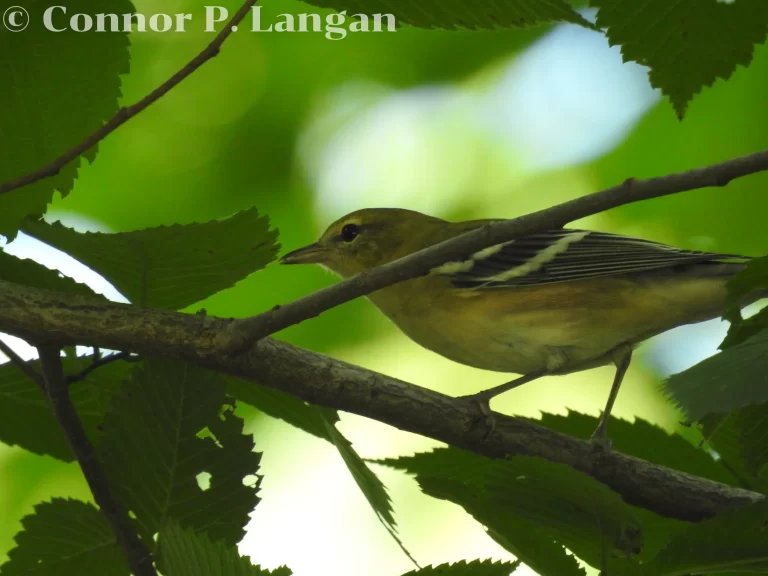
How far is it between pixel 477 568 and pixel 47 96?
1.33 metres

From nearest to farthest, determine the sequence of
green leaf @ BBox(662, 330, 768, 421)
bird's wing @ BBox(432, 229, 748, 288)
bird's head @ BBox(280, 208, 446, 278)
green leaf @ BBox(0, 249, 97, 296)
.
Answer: green leaf @ BBox(662, 330, 768, 421) < green leaf @ BBox(0, 249, 97, 296) < bird's wing @ BBox(432, 229, 748, 288) < bird's head @ BBox(280, 208, 446, 278)

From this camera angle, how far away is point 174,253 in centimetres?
186

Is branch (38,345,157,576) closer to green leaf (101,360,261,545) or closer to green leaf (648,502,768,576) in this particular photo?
green leaf (101,360,261,545)

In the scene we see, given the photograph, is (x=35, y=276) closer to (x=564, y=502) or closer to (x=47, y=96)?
(x=47, y=96)

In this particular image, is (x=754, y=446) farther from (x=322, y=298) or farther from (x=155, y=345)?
(x=155, y=345)

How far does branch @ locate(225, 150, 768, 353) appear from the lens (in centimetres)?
152

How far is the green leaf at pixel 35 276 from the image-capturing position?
75.6 inches

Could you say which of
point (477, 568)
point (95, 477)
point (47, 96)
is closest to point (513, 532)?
point (477, 568)

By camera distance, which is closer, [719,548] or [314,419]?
[719,548]

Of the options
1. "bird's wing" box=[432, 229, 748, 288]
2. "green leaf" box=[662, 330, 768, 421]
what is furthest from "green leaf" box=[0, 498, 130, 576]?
"bird's wing" box=[432, 229, 748, 288]

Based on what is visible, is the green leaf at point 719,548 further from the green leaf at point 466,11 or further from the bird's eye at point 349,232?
the bird's eye at point 349,232

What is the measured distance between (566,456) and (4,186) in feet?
4.73

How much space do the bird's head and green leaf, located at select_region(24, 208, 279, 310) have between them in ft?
6.35

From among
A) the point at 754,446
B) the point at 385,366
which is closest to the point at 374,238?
the point at 385,366
